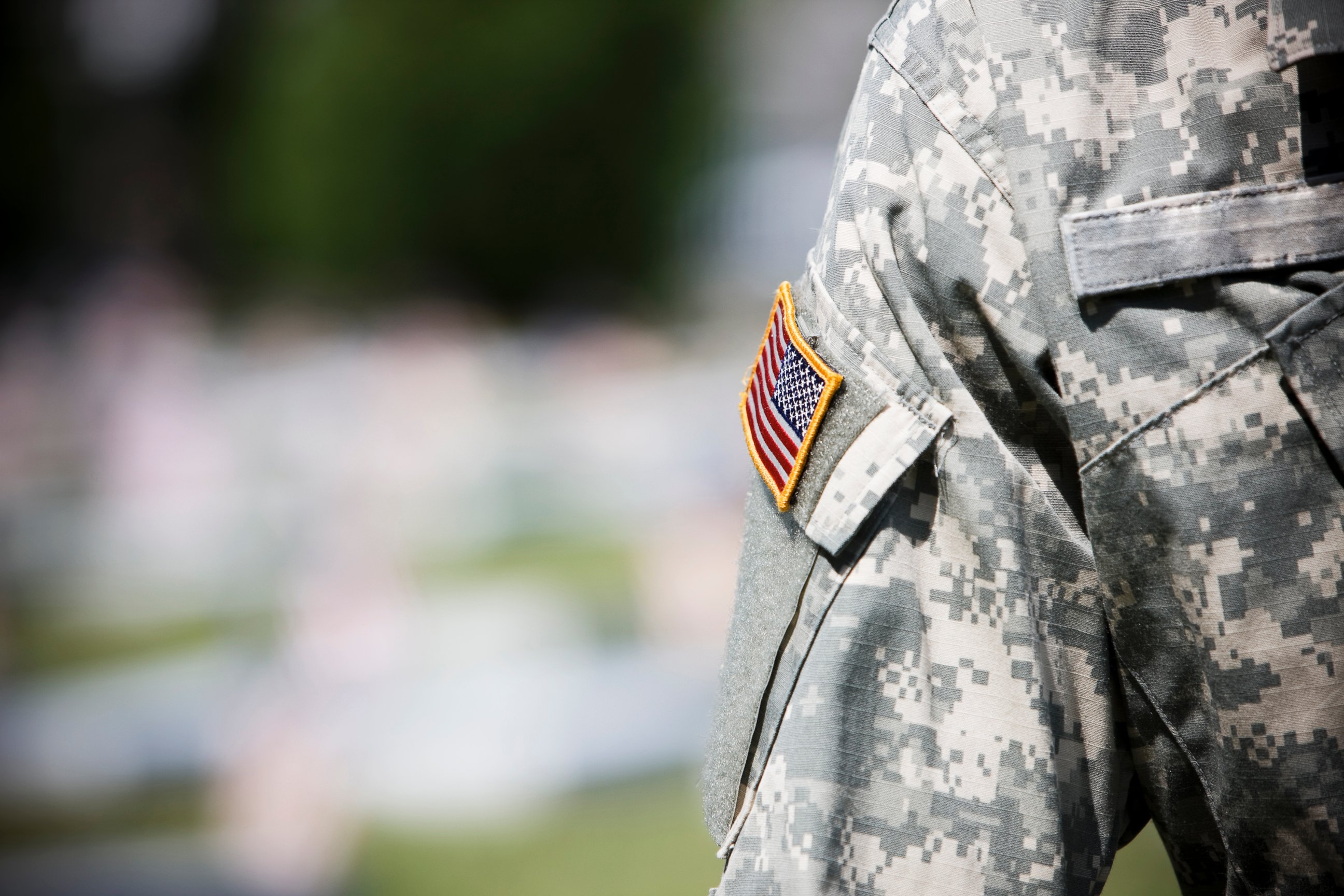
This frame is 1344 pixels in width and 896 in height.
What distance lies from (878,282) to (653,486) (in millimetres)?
6667

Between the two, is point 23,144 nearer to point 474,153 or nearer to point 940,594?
point 474,153

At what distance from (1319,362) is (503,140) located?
48.5ft

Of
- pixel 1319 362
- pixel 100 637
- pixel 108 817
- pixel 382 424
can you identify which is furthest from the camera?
pixel 382 424

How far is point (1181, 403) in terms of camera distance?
74 centimetres

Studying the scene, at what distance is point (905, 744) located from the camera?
78 centimetres

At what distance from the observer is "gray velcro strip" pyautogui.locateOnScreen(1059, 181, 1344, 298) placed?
0.73 meters

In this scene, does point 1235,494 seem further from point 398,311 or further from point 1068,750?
point 398,311

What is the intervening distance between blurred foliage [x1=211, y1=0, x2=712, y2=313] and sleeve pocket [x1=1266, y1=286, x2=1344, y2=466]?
14309mm

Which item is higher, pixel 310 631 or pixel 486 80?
pixel 486 80

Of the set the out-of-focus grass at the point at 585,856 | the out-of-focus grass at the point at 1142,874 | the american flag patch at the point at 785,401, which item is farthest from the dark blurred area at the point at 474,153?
the american flag patch at the point at 785,401

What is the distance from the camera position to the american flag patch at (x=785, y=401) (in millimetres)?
827

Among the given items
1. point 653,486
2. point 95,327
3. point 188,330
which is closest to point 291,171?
point 188,330

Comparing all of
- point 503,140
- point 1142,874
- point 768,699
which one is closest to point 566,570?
point 1142,874

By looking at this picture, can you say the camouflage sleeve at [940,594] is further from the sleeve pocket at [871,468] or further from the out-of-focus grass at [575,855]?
the out-of-focus grass at [575,855]
